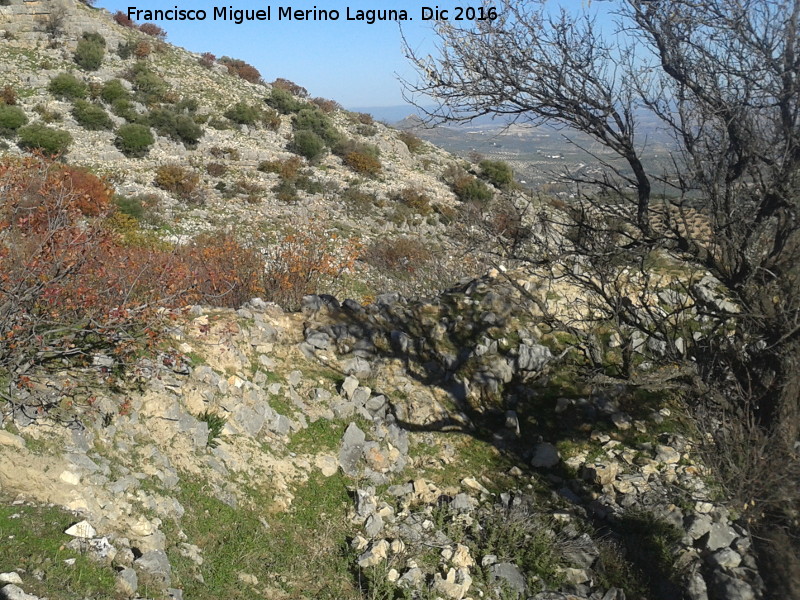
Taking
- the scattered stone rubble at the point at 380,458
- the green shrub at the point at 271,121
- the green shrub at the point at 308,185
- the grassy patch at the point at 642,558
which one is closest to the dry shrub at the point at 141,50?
the green shrub at the point at 271,121

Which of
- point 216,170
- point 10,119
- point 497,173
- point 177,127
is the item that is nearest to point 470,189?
point 497,173

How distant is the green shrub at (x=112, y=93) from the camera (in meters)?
26.6

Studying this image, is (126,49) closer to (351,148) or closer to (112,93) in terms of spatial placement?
(112,93)

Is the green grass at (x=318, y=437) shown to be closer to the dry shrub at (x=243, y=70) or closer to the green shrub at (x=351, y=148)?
the green shrub at (x=351, y=148)

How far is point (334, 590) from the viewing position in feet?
14.4

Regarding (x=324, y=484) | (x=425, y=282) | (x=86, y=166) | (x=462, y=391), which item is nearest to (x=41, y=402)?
(x=324, y=484)

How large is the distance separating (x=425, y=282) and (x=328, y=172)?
1378 cm

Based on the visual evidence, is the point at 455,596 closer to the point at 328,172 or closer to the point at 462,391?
the point at 462,391

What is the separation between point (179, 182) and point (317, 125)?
37.1ft

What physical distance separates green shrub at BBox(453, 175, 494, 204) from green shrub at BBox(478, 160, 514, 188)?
5.04 feet

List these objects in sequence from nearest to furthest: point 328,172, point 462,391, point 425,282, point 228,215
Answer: point 462,391, point 425,282, point 228,215, point 328,172

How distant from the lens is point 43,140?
21688mm

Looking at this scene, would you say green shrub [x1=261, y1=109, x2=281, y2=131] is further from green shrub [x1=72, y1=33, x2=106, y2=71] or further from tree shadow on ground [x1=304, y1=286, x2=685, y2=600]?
tree shadow on ground [x1=304, y1=286, x2=685, y2=600]

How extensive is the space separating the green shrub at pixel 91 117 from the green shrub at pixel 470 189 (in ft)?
50.1
